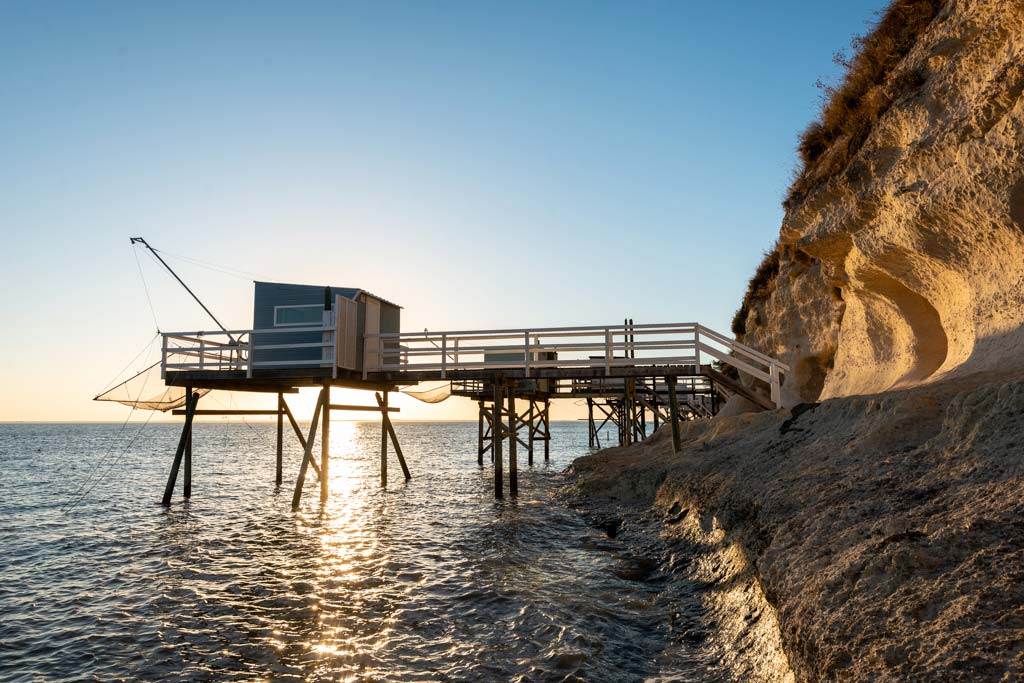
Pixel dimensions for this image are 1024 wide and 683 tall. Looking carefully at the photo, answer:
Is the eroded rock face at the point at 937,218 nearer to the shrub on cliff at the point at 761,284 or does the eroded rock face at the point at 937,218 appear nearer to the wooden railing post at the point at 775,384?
the wooden railing post at the point at 775,384

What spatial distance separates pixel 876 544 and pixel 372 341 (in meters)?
14.4

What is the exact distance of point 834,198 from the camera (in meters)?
13.6

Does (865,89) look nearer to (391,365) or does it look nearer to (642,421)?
(391,365)

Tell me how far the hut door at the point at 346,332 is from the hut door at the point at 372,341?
1.32ft

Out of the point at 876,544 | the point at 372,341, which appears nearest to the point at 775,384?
the point at 876,544

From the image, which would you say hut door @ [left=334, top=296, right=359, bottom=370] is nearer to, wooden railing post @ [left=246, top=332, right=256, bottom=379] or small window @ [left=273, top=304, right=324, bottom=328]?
small window @ [left=273, top=304, right=324, bottom=328]

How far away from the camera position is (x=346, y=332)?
1673cm

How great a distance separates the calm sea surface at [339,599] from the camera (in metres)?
6.72

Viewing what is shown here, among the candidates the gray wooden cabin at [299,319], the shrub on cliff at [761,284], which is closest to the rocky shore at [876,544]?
the gray wooden cabin at [299,319]

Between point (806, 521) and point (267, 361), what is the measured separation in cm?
1471

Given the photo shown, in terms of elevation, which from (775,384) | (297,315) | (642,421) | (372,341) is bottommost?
(642,421)

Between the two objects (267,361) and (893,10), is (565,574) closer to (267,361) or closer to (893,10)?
(267,361)

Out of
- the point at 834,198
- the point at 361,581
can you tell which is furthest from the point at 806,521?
the point at 834,198

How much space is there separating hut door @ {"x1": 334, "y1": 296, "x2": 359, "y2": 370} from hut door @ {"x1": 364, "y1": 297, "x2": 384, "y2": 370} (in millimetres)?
401
